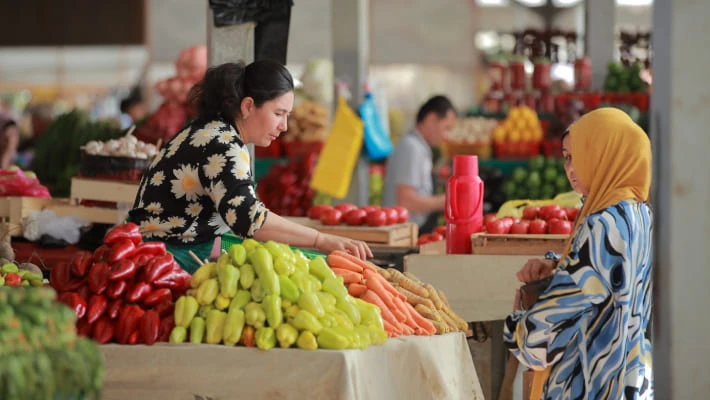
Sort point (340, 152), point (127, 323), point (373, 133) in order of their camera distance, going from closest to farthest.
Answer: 1. point (127, 323)
2. point (340, 152)
3. point (373, 133)

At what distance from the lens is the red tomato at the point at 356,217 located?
18.9 ft

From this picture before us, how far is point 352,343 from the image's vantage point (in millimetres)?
3350

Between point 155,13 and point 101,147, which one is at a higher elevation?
point 155,13

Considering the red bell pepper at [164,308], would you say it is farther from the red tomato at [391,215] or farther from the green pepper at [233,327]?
the red tomato at [391,215]

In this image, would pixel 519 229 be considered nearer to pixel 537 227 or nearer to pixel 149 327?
pixel 537 227

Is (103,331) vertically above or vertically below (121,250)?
below

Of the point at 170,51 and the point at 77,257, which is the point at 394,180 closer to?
the point at 77,257

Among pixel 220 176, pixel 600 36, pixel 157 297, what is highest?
pixel 600 36

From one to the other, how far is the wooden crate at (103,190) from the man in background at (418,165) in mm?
2275

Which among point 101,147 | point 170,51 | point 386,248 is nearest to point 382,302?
point 386,248

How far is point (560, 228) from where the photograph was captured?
5016mm

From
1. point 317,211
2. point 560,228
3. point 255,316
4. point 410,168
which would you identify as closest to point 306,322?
point 255,316

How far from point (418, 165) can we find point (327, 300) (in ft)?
13.7

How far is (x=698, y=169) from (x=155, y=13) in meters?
15.5
